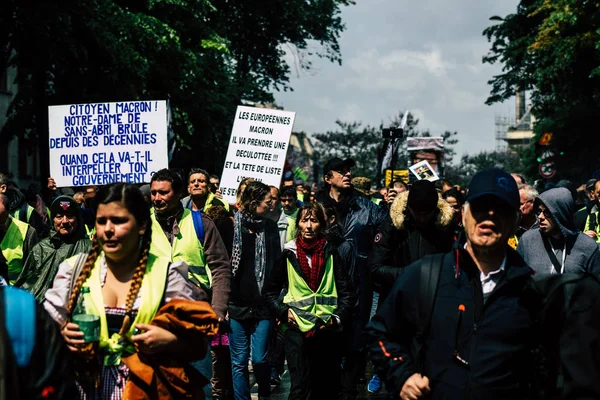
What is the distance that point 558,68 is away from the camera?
101ft

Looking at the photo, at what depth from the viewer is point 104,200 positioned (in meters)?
4.34

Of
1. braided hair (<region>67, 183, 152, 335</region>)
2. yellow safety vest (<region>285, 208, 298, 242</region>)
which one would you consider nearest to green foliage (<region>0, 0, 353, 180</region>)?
yellow safety vest (<region>285, 208, 298, 242</region>)

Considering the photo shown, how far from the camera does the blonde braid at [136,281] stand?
419 centimetres

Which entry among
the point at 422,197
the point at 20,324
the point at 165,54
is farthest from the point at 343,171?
the point at 165,54

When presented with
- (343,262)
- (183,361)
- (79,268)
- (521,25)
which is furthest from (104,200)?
(521,25)

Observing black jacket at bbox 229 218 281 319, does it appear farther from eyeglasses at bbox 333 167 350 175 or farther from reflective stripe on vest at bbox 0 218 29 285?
reflective stripe on vest at bbox 0 218 29 285

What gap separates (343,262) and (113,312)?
3.78 metres

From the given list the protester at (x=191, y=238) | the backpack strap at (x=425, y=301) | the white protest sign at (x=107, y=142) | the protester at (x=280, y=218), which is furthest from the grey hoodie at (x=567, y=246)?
the white protest sign at (x=107, y=142)

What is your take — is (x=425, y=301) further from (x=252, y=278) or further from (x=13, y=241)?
(x=13, y=241)

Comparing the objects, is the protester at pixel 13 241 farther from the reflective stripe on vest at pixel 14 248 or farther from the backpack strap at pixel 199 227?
the backpack strap at pixel 199 227

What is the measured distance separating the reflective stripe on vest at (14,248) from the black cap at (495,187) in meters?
5.00

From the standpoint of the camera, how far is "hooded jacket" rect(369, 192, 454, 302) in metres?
7.56

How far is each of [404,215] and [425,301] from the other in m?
3.69

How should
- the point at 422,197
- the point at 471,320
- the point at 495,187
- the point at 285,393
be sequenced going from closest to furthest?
the point at 471,320
the point at 495,187
the point at 422,197
the point at 285,393
